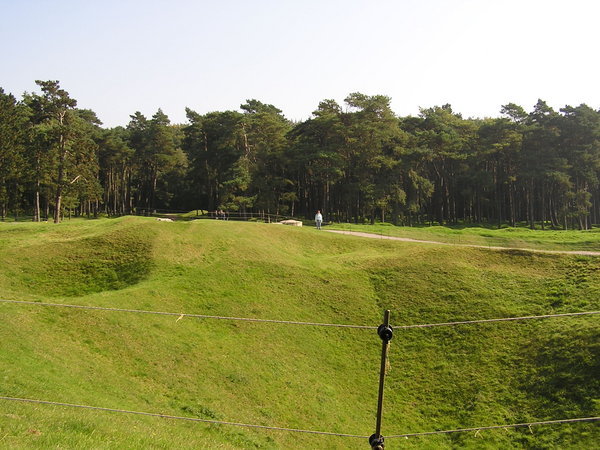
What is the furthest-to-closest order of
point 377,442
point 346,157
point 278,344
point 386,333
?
1. point 346,157
2. point 278,344
3. point 386,333
4. point 377,442

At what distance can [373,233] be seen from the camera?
145 feet

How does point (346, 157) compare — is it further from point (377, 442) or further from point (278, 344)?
point (377, 442)

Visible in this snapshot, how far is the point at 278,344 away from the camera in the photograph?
72.5 ft

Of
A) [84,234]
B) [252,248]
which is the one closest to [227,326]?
[252,248]

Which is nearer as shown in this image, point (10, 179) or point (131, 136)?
point (10, 179)

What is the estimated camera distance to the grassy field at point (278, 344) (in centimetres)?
1511

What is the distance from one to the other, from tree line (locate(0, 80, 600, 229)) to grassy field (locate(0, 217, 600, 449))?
3152cm

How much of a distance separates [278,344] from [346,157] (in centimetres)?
4907

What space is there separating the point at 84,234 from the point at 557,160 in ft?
194

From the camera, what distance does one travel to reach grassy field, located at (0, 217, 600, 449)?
15109 millimetres

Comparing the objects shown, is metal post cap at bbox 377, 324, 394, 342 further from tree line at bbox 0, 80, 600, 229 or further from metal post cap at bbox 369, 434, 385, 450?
tree line at bbox 0, 80, 600, 229

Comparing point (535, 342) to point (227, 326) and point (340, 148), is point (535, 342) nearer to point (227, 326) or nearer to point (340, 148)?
point (227, 326)

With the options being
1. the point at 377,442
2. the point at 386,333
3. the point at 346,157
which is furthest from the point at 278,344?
the point at 346,157

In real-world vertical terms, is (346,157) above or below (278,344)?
above
